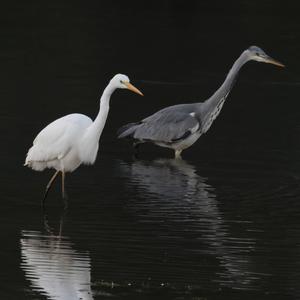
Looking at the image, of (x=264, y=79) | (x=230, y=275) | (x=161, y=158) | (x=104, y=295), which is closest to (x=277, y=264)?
(x=230, y=275)

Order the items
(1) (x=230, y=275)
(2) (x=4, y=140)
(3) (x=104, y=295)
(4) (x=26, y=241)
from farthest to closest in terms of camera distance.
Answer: (2) (x=4, y=140) → (4) (x=26, y=241) → (1) (x=230, y=275) → (3) (x=104, y=295)

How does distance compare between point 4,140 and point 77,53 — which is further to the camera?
point 77,53

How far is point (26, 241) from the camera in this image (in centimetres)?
1041

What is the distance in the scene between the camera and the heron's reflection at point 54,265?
8.98 meters

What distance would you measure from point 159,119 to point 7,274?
232 inches

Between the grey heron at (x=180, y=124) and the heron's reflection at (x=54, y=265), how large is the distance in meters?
3.82

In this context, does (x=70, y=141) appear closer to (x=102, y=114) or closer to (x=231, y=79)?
(x=102, y=114)

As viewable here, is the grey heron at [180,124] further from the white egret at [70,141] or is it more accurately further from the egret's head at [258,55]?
the white egret at [70,141]

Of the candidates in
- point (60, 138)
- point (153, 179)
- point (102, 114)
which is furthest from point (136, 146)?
point (102, 114)

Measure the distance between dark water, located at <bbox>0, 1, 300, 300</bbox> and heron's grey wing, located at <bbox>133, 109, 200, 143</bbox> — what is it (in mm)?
279

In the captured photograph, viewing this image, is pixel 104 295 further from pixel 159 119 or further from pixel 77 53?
pixel 77 53

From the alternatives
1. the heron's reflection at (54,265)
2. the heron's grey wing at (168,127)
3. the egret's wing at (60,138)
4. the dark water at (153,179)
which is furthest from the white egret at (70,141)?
the heron's grey wing at (168,127)

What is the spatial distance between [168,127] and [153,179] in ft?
4.62

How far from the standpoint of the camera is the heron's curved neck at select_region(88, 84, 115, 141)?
11.7m
